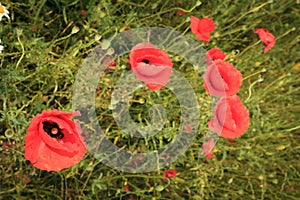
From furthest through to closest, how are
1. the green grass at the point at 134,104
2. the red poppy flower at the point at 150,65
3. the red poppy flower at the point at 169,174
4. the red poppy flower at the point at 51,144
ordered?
1. the red poppy flower at the point at 169,174
2. the green grass at the point at 134,104
3. the red poppy flower at the point at 150,65
4. the red poppy flower at the point at 51,144

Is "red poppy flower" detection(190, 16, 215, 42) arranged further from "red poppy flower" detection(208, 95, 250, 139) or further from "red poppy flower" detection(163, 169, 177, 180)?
"red poppy flower" detection(163, 169, 177, 180)

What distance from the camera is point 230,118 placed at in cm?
117

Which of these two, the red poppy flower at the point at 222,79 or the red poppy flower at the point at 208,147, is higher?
the red poppy flower at the point at 222,79

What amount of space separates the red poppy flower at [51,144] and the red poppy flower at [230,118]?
1.18 feet

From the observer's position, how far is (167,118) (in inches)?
53.6

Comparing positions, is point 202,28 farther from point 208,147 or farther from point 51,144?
point 51,144

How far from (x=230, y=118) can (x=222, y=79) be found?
94 mm

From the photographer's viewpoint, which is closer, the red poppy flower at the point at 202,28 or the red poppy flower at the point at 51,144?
the red poppy flower at the point at 51,144

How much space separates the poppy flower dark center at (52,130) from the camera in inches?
40.8

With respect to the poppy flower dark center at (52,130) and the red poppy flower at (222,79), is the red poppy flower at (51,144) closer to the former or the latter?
the poppy flower dark center at (52,130)

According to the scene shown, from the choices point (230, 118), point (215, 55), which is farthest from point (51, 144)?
point (215, 55)

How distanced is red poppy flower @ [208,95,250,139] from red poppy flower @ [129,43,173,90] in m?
0.16

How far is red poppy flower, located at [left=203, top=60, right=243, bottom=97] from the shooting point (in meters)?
1.18

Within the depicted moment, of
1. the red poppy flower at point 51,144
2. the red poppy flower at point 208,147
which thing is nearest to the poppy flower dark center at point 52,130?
the red poppy flower at point 51,144
